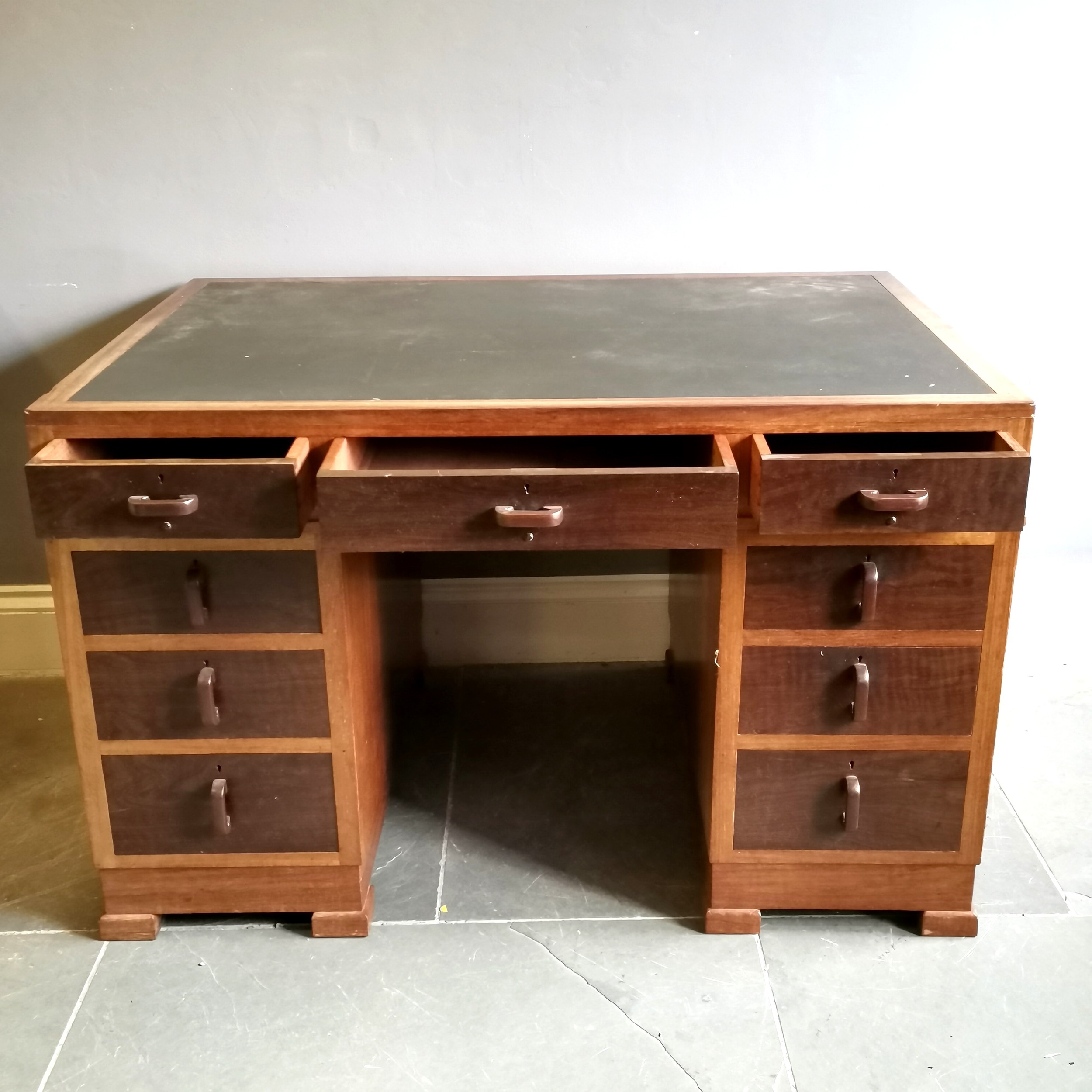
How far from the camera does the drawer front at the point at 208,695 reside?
1545 millimetres

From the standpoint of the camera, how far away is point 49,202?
2098 mm

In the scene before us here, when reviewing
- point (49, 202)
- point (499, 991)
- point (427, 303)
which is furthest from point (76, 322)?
point (499, 991)

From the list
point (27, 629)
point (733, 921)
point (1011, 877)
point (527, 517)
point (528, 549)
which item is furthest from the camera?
point (27, 629)

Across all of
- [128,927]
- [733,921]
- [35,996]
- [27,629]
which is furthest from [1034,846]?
[27,629]

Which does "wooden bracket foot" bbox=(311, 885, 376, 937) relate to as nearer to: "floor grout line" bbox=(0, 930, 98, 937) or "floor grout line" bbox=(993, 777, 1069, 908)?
"floor grout line" bbox=(0, 930, 98, 937)

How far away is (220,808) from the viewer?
1595mm

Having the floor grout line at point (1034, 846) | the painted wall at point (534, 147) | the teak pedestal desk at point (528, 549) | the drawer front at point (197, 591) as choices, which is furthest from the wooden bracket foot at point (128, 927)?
the floor grout line at point (1034, 846)

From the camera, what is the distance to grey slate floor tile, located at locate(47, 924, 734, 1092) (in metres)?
1.44

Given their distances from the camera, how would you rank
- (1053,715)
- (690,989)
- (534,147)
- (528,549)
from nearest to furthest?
(528,549) → (690,989) → (534,147) → (1053,715)

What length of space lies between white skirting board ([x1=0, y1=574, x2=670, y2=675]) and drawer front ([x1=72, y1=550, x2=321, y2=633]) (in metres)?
0.85

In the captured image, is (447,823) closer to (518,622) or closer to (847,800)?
(518,622)

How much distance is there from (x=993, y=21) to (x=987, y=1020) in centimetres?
158

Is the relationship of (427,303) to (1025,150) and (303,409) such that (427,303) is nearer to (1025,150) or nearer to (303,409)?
(303,409)

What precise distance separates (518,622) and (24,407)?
1.03m
